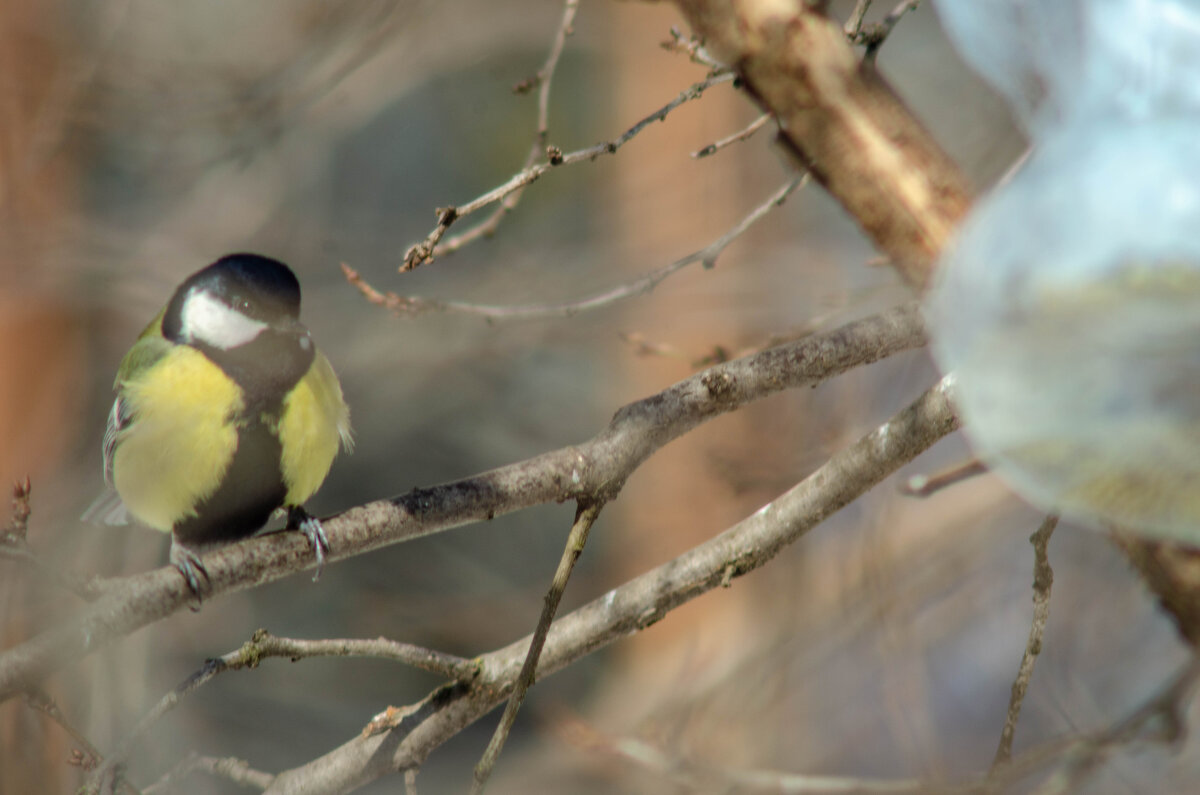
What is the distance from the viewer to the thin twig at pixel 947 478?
2.86 ft

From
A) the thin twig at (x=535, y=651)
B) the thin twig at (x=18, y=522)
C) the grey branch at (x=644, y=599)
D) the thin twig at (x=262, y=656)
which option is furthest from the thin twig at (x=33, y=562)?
Result: the thin twig at (x=535, y=651)

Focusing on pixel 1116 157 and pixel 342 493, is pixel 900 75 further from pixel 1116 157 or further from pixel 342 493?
pixel 1116 157

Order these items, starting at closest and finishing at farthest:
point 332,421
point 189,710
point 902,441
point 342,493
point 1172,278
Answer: point 1172,278 < point 902,441 < point 332,421 < point 189,710 < point 342,493

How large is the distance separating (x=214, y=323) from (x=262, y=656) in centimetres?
69

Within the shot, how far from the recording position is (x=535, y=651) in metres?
0.76

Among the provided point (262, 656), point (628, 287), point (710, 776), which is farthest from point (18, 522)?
point (710, 776)

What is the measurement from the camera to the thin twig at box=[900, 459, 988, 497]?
87cm

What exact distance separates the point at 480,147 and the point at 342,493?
4.36ft

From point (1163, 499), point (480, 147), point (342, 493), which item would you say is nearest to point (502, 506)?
point (1163, 499)

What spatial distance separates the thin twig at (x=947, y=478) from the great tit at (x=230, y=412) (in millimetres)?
738

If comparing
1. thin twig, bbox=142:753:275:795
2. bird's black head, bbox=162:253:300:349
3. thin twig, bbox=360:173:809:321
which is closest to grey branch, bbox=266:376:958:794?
thin twig, bbox=142:753:275:795

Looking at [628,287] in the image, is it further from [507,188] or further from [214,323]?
[214,323]

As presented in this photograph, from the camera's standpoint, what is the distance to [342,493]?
136 inches

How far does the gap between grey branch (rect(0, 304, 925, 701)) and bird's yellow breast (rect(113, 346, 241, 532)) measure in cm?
31
